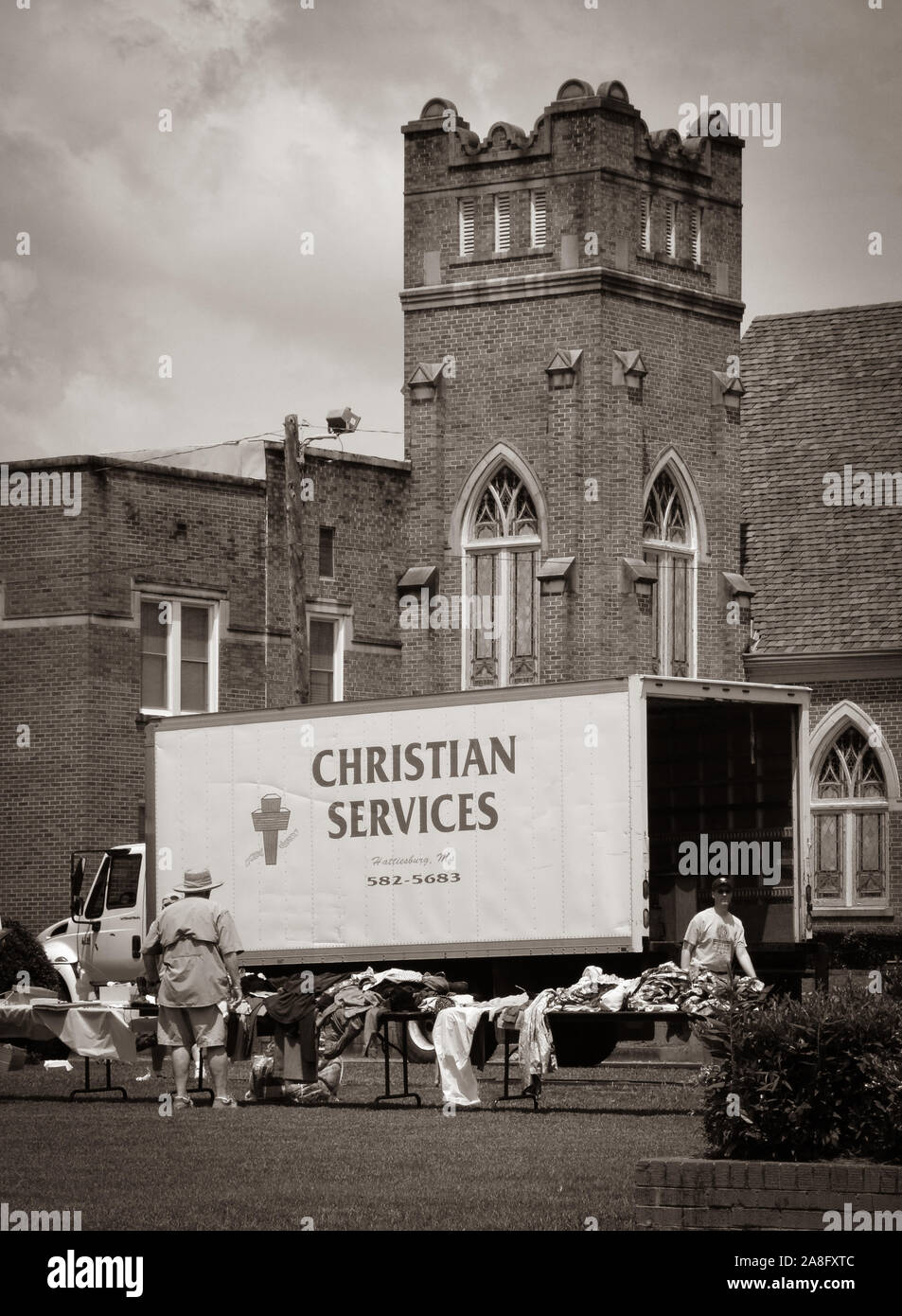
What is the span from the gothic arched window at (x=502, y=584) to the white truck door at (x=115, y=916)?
333 inches

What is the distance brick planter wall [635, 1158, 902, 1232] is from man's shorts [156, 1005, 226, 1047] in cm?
742

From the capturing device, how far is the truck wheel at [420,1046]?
834 inches

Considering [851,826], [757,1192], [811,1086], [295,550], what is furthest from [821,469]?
[757,1192]

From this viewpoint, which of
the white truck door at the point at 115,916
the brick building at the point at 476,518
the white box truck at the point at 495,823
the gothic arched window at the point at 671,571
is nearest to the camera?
the white box truck at the point at 495,823

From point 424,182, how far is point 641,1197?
87.2ft

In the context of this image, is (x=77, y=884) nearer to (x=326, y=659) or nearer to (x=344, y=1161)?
(x=326, y=659)

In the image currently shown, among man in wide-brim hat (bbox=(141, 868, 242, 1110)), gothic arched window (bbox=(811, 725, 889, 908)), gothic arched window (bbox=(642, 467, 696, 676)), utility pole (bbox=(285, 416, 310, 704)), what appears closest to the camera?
man in wide-brim hat (bbox=(141, 868, 242, 1110))

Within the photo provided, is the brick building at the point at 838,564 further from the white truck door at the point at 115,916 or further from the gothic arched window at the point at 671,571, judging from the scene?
the white truck door at the point at 115,916

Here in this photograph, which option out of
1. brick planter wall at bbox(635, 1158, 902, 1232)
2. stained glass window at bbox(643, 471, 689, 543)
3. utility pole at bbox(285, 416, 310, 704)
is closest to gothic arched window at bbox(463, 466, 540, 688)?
stained glass window at bbox(643, 471, 689, 543)

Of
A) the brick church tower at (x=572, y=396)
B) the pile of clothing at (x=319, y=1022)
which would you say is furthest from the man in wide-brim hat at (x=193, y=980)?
the brick church tower at (x=572, y=396)

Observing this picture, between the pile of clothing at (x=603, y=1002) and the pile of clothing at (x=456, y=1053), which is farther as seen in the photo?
the pile of clothing at (x=456, y=1053)

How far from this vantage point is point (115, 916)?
90.5 ft

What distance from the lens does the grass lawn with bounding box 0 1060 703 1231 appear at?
35.5ft

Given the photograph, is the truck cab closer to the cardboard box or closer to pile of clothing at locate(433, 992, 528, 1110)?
the cardboard box
